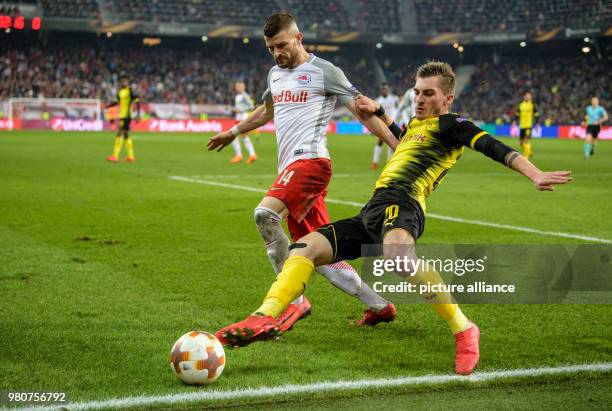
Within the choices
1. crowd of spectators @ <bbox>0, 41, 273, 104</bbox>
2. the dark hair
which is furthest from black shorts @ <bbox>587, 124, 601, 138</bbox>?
crowd of spectators @ <bbox>0, 41, 273, 104</bbox>

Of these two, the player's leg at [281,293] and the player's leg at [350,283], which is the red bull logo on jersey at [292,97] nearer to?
the player's leg at [350,283]

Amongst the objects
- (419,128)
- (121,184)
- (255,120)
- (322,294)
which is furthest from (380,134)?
(121,184)

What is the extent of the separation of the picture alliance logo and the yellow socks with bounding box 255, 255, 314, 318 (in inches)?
17.8

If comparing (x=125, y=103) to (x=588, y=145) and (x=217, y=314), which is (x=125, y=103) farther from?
(x=217, y=314)

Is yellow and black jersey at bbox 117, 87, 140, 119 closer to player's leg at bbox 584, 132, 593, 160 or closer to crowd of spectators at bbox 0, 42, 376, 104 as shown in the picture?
player's leg at bbox 584, 132, 593, 160

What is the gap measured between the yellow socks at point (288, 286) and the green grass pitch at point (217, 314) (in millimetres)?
373

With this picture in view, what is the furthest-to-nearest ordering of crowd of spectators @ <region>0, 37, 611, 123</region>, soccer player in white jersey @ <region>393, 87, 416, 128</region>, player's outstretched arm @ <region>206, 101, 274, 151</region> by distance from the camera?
1. crowd of spectators @ <region>0, 37, 611, 123</region>
2. soccer player in white jersey @ <region>393, 87, 416, 128</region>
3. player's outstretched arm @ <region>206, 101, 274, 151</region>

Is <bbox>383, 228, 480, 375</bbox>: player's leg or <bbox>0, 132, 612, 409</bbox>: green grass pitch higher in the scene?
<bbox>383, 228, 480, 375</bbox>: player's leg

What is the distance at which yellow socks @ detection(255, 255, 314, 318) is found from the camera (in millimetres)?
4400

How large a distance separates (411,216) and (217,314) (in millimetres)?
1880

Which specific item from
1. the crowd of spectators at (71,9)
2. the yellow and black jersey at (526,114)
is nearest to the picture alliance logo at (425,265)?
the yellow and black jersey at (526,114)

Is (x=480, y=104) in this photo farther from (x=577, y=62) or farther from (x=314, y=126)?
(x=314, y=126)

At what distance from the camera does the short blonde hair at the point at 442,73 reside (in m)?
4.86

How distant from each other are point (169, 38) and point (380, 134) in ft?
173
